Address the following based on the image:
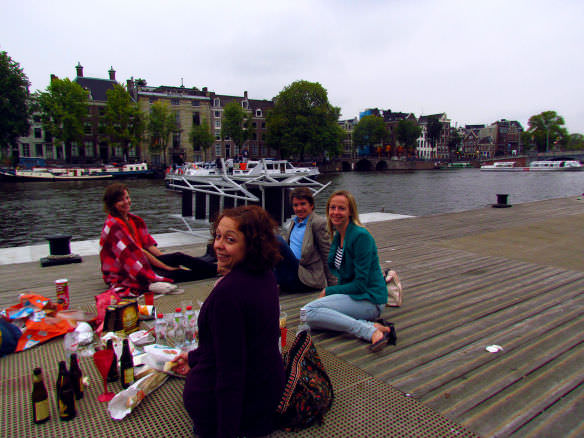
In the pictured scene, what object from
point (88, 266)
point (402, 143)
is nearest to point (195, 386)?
point (88, 266)

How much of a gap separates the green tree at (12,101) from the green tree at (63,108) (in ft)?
9.71

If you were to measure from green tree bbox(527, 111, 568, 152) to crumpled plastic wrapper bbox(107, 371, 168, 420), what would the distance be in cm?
12626

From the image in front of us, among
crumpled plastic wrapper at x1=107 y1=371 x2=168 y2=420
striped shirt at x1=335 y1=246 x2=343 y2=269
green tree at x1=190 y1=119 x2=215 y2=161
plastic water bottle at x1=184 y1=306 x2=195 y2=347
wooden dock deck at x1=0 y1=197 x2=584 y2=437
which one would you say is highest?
green tree at x1=190 y1=119 x2=215 y2=161

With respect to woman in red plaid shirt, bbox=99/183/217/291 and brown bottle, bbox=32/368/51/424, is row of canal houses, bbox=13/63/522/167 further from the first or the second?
brown bottle, bbox=32/368/51/424

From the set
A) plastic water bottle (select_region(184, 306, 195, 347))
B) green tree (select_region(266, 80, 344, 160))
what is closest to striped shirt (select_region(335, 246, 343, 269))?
plastic water bottle (select_region(184, 306, 195, 347))

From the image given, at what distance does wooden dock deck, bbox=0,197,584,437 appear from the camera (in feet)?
8.09

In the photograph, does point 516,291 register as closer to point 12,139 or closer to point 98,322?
point 98,322

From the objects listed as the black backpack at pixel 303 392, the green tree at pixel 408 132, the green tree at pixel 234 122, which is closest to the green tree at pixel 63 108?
the green tree at pixel 234 122

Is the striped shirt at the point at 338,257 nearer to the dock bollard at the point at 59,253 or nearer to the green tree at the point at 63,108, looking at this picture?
the dock bollard at the point at 59,253

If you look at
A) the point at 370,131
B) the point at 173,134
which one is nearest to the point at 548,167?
the point at 370,131

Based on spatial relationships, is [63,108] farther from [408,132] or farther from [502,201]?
[408,132]

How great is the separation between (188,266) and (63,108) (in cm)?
5195

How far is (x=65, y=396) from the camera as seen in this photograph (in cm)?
231

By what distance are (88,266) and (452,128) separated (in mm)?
124552
